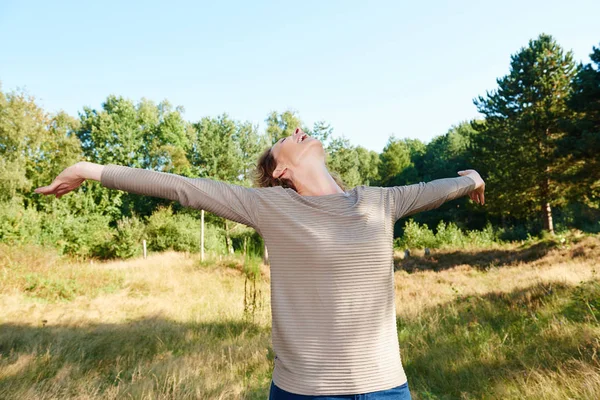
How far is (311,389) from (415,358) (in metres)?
4.29

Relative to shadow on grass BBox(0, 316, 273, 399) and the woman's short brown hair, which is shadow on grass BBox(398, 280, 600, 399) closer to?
shadow on grass BBox(0, 316, 273, 399)

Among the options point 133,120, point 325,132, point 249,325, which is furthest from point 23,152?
point 249,325

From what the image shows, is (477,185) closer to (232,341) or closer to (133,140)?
(232,341)

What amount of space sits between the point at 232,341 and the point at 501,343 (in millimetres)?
3550

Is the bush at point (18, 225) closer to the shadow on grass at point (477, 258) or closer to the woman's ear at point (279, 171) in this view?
the shadow on grass at point (477, 258)

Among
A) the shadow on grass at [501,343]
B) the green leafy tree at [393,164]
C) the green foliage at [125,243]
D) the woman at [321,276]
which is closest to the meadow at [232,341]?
the shadow on grass at [501,343]

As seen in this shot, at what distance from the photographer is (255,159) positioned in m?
27.3

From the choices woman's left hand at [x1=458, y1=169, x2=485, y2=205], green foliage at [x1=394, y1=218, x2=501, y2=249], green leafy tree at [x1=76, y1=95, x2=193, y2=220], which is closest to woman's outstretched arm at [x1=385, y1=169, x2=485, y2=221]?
woman's left hand at [x1=458, y1=169, x2=485, y2=205]

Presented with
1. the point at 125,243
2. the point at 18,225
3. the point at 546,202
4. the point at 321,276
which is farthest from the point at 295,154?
the point at 125,243

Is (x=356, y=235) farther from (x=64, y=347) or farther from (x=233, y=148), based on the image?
(x=233, y=148)

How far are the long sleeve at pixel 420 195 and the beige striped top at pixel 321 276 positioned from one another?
110 mm

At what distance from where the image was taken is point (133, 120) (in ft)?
132

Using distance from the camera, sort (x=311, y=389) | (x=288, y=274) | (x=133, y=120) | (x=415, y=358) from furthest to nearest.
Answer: (x=133, y=120)
(x=415, y=358)
(x=288, y=274)
(x=311, y=389)

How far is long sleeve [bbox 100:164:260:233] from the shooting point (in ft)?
5.01
